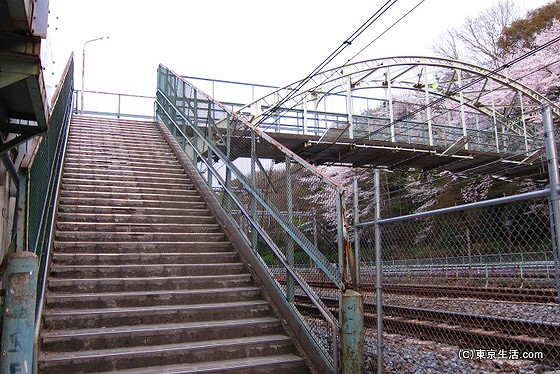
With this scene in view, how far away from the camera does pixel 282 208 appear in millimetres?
5664

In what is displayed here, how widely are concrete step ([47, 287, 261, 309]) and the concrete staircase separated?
0.01 metres

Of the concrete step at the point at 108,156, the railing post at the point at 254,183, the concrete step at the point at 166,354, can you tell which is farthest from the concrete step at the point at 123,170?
the concrete step at the point at 166,354

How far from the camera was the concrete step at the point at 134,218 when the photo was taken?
22.2ft

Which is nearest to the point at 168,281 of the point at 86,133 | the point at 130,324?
the point at 130,324

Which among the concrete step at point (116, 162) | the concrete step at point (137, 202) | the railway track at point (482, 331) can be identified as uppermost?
the concrete step at point (116, 162)

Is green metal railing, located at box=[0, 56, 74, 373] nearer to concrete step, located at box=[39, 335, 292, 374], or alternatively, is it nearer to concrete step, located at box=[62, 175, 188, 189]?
concrete step, located at box=[39, 335, 292, 374]

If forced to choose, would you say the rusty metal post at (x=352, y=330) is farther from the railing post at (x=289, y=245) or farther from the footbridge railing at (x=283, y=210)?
the railing post at (x=289, y=245)

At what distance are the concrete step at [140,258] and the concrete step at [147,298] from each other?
0.73 metres

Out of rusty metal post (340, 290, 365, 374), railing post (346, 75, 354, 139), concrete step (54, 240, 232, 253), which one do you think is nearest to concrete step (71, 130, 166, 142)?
concrete step (54, 240, 232, 253)

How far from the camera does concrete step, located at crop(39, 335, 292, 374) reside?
4012 mm

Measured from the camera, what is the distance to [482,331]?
721 cm

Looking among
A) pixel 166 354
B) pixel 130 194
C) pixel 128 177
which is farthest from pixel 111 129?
pixel 166 354

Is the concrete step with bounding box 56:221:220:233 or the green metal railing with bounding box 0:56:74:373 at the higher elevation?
the concrete step with bounding box 56:221:220:233

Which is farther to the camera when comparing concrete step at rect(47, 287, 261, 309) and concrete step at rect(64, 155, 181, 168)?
concrete step at rect(64, 155, 181, 168)
